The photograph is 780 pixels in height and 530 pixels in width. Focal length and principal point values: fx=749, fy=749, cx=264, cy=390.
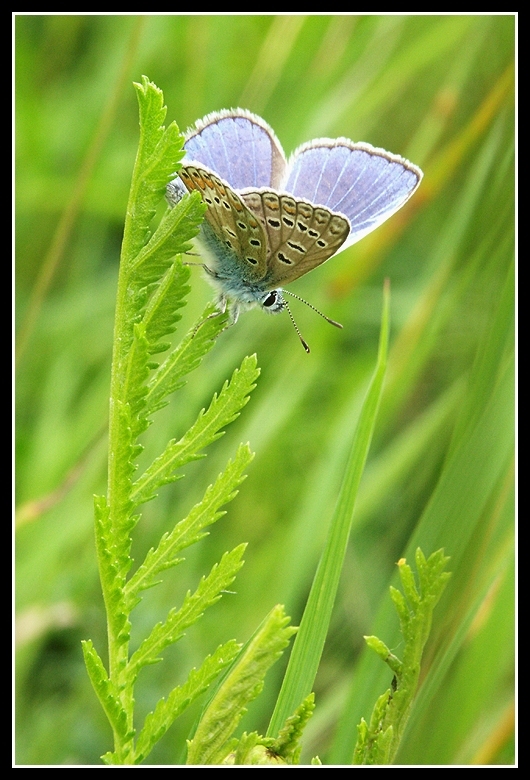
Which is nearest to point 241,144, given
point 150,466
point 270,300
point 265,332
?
point 270,300

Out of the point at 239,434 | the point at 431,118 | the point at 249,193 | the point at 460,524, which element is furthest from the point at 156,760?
the point at 431,118

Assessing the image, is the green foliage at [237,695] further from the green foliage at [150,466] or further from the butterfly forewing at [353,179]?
the butterfly forewing at [353,179]

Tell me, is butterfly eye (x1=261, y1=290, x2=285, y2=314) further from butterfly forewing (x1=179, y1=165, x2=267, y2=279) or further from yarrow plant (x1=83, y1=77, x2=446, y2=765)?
yarrow plant (x1=83, y1=77, x2=446, y2=765)

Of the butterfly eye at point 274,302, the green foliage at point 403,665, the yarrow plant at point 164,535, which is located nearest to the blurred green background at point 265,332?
the butterfly eye at point 274,302

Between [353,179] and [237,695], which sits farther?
[353,179]

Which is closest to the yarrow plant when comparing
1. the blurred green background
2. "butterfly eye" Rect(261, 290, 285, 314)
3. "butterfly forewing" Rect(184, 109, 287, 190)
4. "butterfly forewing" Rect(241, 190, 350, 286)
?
"butterfly forewing" Rect(241, 190, 350, 286)

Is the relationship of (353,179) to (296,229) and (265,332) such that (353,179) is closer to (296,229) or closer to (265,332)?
(296,229)

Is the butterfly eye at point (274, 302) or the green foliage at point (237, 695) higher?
the butterfly eye at point (274, 302)
